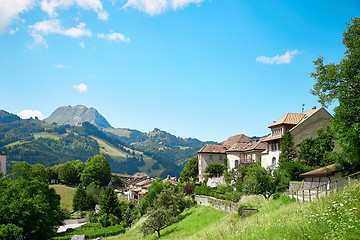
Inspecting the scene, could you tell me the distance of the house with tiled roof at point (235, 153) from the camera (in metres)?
56.6

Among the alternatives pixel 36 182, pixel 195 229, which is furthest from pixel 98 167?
pixel 195 229

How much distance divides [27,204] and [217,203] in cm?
2513

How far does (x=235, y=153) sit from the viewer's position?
6112cm

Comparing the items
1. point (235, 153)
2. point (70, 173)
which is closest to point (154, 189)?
point (235, 153)

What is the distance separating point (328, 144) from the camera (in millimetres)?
38312

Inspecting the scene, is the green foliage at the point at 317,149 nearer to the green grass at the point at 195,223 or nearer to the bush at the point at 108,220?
the green grass at the point at 195,223

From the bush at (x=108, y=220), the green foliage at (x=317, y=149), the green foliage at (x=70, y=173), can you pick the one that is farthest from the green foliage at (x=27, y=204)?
the green foliage at (x=70, y=173)

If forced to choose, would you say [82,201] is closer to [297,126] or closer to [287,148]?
[287,148]

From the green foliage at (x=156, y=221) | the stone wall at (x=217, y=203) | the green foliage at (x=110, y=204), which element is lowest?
the green foliage at (x=110, y=204)

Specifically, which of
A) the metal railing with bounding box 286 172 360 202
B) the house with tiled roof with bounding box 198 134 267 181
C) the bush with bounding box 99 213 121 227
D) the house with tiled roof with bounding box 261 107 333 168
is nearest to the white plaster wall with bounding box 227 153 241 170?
the house with tiled roof with bounding box 198 134 267 181

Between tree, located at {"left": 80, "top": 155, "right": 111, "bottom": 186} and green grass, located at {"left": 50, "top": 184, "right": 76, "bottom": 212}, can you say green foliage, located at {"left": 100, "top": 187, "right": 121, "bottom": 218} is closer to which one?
green grass, located at {"left": 50, "top": 184, "right": 76, "bottom": 212}

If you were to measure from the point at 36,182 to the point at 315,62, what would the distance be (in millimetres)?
37547

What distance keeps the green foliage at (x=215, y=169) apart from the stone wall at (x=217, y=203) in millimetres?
15611

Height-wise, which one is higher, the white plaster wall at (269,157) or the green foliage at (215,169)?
the white plaster wall at (269,157)
